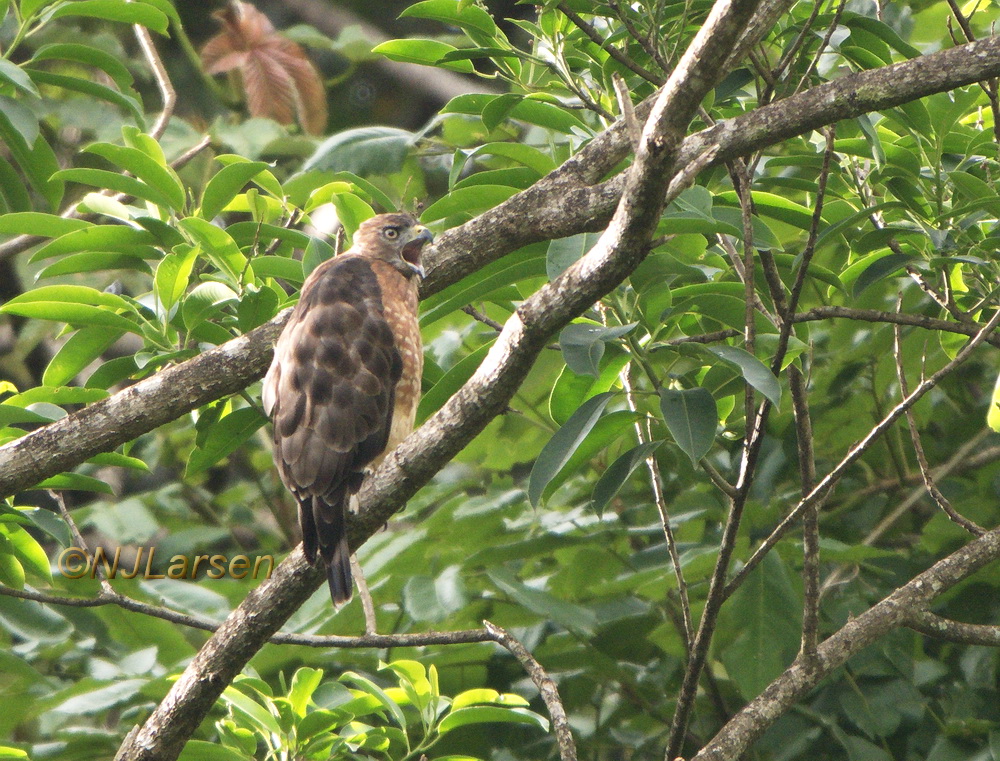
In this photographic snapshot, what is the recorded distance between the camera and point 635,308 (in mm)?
2436

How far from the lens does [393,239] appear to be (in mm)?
3988

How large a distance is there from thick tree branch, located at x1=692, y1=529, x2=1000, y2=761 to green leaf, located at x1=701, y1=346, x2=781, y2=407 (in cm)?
77

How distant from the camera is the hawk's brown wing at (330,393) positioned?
10.2 ft

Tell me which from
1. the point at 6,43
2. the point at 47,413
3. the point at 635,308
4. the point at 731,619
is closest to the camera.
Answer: the point at 635,308

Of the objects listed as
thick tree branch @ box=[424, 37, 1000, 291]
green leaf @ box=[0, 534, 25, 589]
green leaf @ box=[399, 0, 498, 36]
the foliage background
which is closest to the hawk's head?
the foliage background

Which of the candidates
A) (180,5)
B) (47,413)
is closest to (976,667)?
(47,413)

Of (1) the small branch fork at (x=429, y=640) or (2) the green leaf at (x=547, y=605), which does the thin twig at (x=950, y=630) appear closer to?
(1) the small branch fork at (x=429, y=640)

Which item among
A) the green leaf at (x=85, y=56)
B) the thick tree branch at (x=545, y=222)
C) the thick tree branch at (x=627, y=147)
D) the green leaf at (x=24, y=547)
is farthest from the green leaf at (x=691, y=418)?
the green leaf at (x=85, y=56)

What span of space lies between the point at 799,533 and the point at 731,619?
0.71 m

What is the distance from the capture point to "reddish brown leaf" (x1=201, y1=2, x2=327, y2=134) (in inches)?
233

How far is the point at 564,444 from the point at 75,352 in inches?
59.9

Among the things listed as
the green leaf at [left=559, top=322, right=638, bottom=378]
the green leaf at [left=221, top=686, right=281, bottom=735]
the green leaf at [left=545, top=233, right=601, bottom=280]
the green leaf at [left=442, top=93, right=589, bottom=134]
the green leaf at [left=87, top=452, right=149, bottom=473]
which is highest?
the green leaf at [left=442, top=93, right=589, bottom=134]

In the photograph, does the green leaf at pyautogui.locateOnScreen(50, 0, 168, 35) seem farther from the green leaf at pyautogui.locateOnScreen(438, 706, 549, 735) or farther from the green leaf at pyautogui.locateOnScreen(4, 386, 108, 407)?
the green leaf at pyautogui.locateOnScreen(438, 706, 549, 735)

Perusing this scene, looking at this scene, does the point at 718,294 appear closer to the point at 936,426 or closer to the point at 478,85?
the point at 936,426
